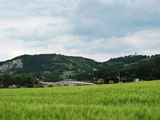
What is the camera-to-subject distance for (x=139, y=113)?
12.9ft

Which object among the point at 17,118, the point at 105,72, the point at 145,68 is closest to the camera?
the point at 17,118

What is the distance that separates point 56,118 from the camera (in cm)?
341

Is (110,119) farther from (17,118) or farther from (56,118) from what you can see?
(17,118)

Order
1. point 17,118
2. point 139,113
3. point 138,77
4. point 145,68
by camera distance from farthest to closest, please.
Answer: point 138,77, point 145,68, point 139,113, point 17,118

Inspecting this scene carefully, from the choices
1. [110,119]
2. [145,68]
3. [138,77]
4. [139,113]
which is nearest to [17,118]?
[110,119]

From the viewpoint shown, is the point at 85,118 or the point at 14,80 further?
the point at 14,80

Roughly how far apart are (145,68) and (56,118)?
160 m

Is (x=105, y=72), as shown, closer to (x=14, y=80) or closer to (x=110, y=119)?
(x=14, y=80)

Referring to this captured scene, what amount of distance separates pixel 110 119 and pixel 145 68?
160 metres

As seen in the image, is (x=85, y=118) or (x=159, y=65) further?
(x=159, y=65)

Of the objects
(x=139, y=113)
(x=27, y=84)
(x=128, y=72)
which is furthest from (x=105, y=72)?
(x=139, y=113)

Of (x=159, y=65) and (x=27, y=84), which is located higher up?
(x=159, y=65)

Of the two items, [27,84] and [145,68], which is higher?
[145,68]

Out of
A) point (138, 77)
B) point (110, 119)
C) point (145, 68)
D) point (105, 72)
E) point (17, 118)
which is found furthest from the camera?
point (105, 72)
